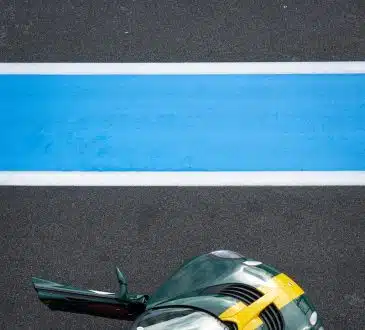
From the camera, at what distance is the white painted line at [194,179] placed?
6531mm

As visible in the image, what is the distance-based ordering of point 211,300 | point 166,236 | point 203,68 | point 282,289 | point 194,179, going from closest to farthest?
point 211,300 < point 282,289 < point 166,236 < point 194,179 < point 203,68

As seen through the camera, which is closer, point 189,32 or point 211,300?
point 211,300

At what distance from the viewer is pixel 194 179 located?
6547 mm

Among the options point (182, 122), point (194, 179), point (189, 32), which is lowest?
point (194, 179)

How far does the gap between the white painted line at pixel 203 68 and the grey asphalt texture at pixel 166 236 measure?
3.74ft

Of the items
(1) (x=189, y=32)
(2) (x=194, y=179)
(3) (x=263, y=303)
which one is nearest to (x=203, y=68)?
(1) (x=189, y=32)

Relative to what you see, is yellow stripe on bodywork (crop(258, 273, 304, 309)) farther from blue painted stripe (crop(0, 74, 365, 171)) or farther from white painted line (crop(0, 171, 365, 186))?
blue painted stripe (crop(0, 74, 365, 171))

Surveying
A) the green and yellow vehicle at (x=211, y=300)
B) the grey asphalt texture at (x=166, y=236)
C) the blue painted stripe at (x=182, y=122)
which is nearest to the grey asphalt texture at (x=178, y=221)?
the grey asphalt texture at (x=166, y=236)

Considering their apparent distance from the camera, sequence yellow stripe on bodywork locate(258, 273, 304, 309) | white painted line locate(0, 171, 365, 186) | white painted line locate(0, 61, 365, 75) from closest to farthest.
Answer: yellow stripe on bodywork locate(258, 273, 304, 309)
white painted line locate(0, 171, 365, 186)
white painted line locate(0, 61, 365, 75)

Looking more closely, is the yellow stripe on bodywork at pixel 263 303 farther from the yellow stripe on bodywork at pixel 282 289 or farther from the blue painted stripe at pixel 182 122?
the blue painted stripe at pixel 182 122

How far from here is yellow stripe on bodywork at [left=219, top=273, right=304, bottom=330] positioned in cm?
447

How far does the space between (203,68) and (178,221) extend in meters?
1.49

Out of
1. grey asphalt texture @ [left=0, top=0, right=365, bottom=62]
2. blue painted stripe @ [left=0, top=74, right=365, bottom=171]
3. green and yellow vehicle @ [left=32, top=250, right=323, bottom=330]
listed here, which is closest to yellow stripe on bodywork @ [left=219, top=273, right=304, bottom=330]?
green and yellow vehicle @ [left=32, top=250, right=323, bottom=330]

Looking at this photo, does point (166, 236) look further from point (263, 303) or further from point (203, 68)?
point (263, 303)
